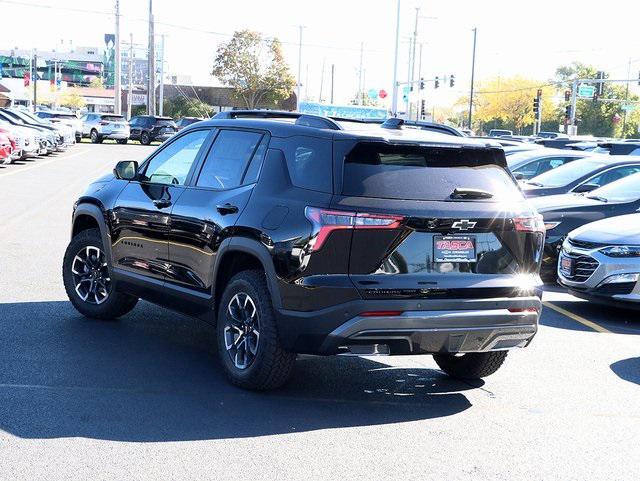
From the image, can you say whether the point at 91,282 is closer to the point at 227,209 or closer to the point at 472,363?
the point at 227,209

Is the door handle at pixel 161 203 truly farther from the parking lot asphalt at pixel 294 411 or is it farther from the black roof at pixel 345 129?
the parking lot asphalt at pixel 294 411

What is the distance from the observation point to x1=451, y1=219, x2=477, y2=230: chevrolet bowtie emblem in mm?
6234

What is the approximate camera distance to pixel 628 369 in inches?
313

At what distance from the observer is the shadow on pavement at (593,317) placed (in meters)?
9.77

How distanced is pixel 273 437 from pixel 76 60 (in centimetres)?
20362

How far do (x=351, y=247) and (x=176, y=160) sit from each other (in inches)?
93.4

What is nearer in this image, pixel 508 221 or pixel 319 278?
pixel 319 278

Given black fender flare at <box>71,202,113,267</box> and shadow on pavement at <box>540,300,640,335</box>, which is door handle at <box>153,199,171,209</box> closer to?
black fender flare at <box>71,202,113,267</box>

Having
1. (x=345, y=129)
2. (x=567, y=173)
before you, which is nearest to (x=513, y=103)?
(x=567, y=173)

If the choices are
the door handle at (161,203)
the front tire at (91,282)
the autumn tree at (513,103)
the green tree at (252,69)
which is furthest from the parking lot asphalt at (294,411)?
the autumn tree at (513,103)

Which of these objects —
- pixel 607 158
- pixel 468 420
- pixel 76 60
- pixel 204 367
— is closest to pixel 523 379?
pixel 468 420

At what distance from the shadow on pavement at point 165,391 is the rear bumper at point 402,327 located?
0.46 metres

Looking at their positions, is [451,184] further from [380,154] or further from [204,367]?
[204,367]

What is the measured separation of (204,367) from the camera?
7.30 meters
